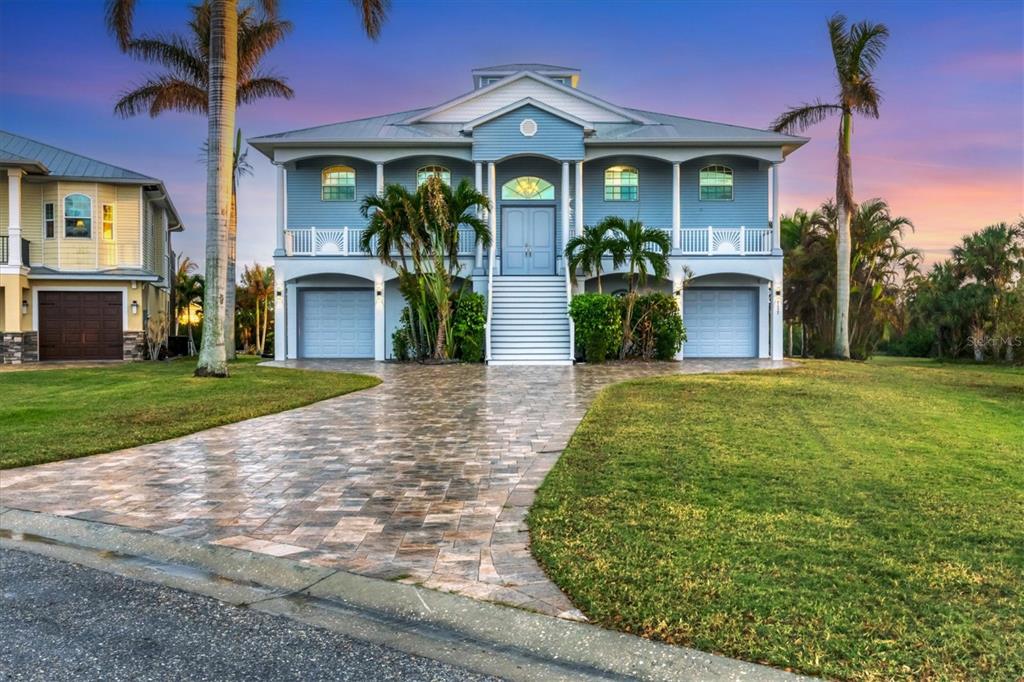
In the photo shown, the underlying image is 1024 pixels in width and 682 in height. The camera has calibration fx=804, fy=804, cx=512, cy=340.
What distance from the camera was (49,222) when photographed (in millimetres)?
25109

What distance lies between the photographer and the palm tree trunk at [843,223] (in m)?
25.0

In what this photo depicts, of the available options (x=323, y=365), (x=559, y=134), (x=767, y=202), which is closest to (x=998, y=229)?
(x=767, y=202)

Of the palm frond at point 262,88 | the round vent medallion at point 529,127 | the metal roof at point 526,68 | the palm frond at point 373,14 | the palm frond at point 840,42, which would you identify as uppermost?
the metal roof at point 526,68

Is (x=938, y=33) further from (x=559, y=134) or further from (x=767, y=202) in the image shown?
(x=559, y=134)

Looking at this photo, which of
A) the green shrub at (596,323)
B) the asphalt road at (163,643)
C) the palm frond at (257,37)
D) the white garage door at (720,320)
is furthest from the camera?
the white garage door at (720,320)

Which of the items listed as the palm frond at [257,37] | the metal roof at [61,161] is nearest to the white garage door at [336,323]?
the metal roof at [61,161]

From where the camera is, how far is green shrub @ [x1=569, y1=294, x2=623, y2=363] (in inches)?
819

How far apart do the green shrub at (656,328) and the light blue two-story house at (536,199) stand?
129 centimetres

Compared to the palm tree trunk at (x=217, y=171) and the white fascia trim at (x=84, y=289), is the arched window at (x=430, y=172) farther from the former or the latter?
the white fascia trim at (x=84, y=289)

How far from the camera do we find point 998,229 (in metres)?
30.8

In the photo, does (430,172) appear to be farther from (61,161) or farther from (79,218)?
(61,161)

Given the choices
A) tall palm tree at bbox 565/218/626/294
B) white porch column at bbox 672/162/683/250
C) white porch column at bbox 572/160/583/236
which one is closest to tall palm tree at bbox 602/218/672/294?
tall palm tree at bbox 565/218/626/294

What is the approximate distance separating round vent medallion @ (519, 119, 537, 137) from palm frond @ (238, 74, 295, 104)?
330 inches

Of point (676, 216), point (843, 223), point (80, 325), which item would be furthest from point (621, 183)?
point (80, 325)
